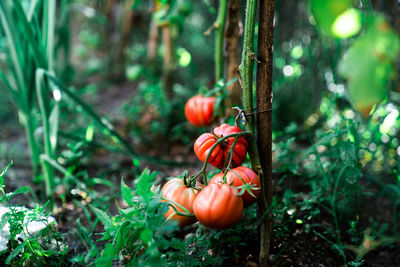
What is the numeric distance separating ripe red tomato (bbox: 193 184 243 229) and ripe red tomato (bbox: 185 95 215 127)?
0.67 m

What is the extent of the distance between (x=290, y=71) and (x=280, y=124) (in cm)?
43

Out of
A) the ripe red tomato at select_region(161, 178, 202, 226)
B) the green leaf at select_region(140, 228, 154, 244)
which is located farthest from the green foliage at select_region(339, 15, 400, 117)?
the ripe red tomato at select_region(161, 178, 202, 226)

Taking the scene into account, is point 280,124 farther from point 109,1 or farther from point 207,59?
point 109,1

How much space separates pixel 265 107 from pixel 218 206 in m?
0.33

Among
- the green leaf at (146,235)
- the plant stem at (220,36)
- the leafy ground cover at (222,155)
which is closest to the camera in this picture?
the green leaf at (146,235)

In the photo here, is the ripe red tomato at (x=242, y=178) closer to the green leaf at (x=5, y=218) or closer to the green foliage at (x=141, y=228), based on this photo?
the green foliage at (x=141, y=228)

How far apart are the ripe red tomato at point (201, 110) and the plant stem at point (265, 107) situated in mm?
536

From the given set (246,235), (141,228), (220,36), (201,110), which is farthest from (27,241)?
(220,36)

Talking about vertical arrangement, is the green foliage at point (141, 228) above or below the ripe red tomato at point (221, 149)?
below

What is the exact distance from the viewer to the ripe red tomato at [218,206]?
2.71 feet

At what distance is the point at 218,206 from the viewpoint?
82 centimetres

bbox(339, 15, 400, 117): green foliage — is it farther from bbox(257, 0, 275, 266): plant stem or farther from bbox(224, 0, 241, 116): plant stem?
bbox(224, 0, 241, 116): plant stem

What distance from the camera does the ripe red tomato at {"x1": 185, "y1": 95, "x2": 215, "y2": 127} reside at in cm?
149

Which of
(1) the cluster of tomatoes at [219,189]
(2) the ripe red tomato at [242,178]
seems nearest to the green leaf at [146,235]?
(1) the cluster of tomatoes at [219,189]
